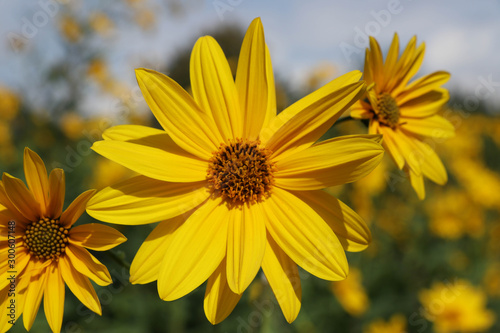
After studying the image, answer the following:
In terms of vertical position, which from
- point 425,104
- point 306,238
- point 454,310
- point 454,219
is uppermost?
point 425,104

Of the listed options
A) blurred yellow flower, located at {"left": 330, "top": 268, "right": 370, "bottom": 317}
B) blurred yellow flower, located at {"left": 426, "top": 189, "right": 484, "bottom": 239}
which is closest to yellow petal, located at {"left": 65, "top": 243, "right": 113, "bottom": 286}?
blurred yellow flower, located at {"left": 330, "top": 268, "right": 370, "bottom": 317}

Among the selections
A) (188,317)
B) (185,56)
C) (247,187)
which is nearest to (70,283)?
(247,187)

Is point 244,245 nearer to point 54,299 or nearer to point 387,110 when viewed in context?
point 54,299

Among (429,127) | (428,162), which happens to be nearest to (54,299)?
(428,162)

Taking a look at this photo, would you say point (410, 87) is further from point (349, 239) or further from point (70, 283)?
point (70, 283)

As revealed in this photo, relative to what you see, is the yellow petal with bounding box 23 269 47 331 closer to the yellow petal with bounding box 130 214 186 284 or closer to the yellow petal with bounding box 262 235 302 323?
the yellow petal with bounding box 130 214 186 284

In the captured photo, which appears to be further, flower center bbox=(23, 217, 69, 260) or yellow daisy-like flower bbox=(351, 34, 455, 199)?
yellow daisy-like flower bbox=(351, 34, 455, 199)
